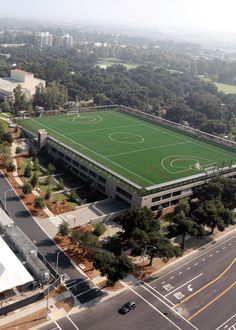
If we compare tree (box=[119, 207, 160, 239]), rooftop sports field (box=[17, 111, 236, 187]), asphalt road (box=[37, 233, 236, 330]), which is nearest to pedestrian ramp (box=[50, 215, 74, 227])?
tree (box=[119, 207, 160, 239])

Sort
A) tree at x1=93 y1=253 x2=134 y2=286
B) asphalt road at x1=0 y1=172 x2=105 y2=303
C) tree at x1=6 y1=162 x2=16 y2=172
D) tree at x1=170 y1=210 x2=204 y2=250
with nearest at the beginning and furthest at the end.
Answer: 1. tree at x1=93 y1=253 x2=134 y2=286
2. asphalt road at x1=0 y1=172 x2=105 y2=303
3. tree at x1=170 y1=210 x2=204 y2=250
4. tree at x1=6 y1=162 x2=16 y2=172

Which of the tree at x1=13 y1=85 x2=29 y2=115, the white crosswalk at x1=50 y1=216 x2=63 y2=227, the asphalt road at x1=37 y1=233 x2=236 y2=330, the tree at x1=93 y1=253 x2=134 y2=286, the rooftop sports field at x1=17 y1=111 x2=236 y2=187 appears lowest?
the asphalt road at x1=37 y1=233 x2=236 y2=330

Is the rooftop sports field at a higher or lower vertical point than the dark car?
higher

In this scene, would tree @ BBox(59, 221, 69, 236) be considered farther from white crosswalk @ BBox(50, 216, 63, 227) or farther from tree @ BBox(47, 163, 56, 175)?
tree @ BBox(47, 163, 56, 175)

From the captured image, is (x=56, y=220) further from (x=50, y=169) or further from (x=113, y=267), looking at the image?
(x=113, y=267)

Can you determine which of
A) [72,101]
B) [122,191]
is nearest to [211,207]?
[122,191]

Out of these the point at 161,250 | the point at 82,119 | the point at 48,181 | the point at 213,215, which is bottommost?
the point at 48,181

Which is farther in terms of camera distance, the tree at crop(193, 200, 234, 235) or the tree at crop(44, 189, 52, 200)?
the tree at crop(44, 189, 52, 200)

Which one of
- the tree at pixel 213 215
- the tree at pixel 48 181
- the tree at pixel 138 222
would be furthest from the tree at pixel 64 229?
the tree at pixel 213 215

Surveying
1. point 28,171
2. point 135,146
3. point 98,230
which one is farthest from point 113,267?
point 135,146
